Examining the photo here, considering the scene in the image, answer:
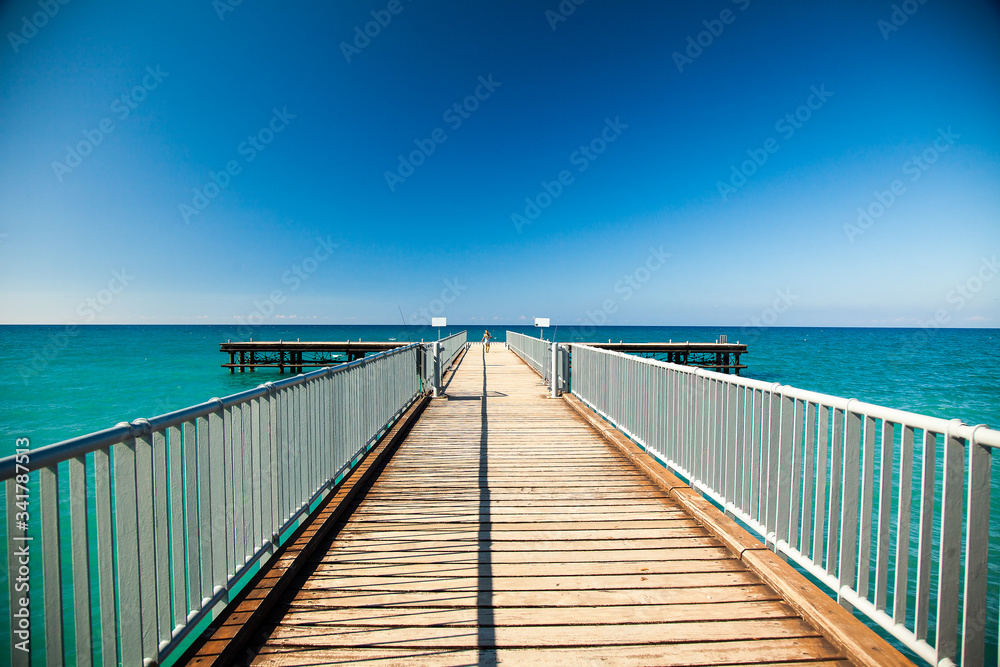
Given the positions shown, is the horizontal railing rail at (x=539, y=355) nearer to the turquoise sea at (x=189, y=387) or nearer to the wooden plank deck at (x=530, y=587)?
the turquoise sea at (x=189, y=387)

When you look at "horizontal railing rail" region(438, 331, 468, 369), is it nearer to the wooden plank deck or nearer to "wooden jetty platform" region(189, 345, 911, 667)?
the wooden plank deck

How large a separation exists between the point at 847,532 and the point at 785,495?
1.74 feet

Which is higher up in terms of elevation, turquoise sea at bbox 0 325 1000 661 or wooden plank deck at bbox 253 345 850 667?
wooden plank deck at bbox 253 345 850 667

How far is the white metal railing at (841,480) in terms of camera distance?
193cm

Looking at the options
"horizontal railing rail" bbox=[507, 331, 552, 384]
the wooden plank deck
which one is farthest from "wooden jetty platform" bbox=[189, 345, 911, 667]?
"horizontal railing rail" bbox=[507, 331, 552, 384]

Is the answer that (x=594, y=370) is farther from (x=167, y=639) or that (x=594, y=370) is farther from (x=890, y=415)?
(x=167, y=639)

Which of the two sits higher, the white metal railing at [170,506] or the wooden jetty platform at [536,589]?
the white metal railing at [170,506]

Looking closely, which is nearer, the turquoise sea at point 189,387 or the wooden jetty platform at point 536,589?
the wooden jetty platform at point 536,589

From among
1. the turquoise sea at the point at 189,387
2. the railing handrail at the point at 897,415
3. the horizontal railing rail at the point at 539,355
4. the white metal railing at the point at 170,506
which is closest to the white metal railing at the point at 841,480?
the railing handrail at the point at 897,415

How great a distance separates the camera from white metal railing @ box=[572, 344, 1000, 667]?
193 centimetres

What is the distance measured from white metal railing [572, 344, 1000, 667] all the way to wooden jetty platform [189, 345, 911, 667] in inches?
7.1

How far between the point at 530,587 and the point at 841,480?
1940 mm

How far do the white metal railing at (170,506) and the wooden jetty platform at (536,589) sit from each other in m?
0.24

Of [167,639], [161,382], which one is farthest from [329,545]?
[161,382]
